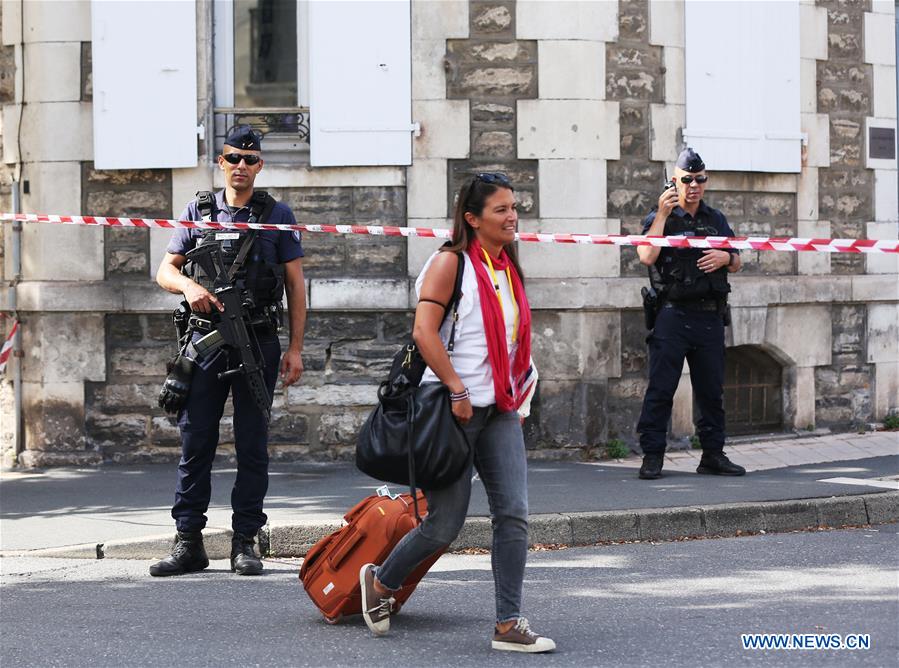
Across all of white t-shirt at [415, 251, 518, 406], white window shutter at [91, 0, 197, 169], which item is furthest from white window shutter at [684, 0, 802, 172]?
white t-shirt at [415, 251, 518, 406]

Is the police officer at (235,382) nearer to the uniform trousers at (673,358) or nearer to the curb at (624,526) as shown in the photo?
the curb at (624,526)

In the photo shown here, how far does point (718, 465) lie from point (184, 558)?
379cm

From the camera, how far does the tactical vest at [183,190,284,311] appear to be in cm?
650

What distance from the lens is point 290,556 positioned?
23.7 feet

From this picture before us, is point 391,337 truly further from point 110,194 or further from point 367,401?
point 110,194

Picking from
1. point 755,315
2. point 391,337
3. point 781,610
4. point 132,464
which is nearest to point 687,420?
point 755,315

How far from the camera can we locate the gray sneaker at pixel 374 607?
5267mm

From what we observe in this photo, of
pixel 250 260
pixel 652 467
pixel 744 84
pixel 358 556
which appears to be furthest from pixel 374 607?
pixel 744 84

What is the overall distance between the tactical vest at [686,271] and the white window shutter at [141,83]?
11.2 ft

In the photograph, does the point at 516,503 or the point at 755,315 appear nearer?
the point at 516,503

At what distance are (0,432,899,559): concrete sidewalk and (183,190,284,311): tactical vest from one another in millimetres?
1363

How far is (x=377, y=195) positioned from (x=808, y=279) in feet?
11.4

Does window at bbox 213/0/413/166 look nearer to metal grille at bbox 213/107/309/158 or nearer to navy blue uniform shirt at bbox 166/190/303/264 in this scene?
metal grille at bbox 213/107/309/158

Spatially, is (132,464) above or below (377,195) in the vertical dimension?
below
